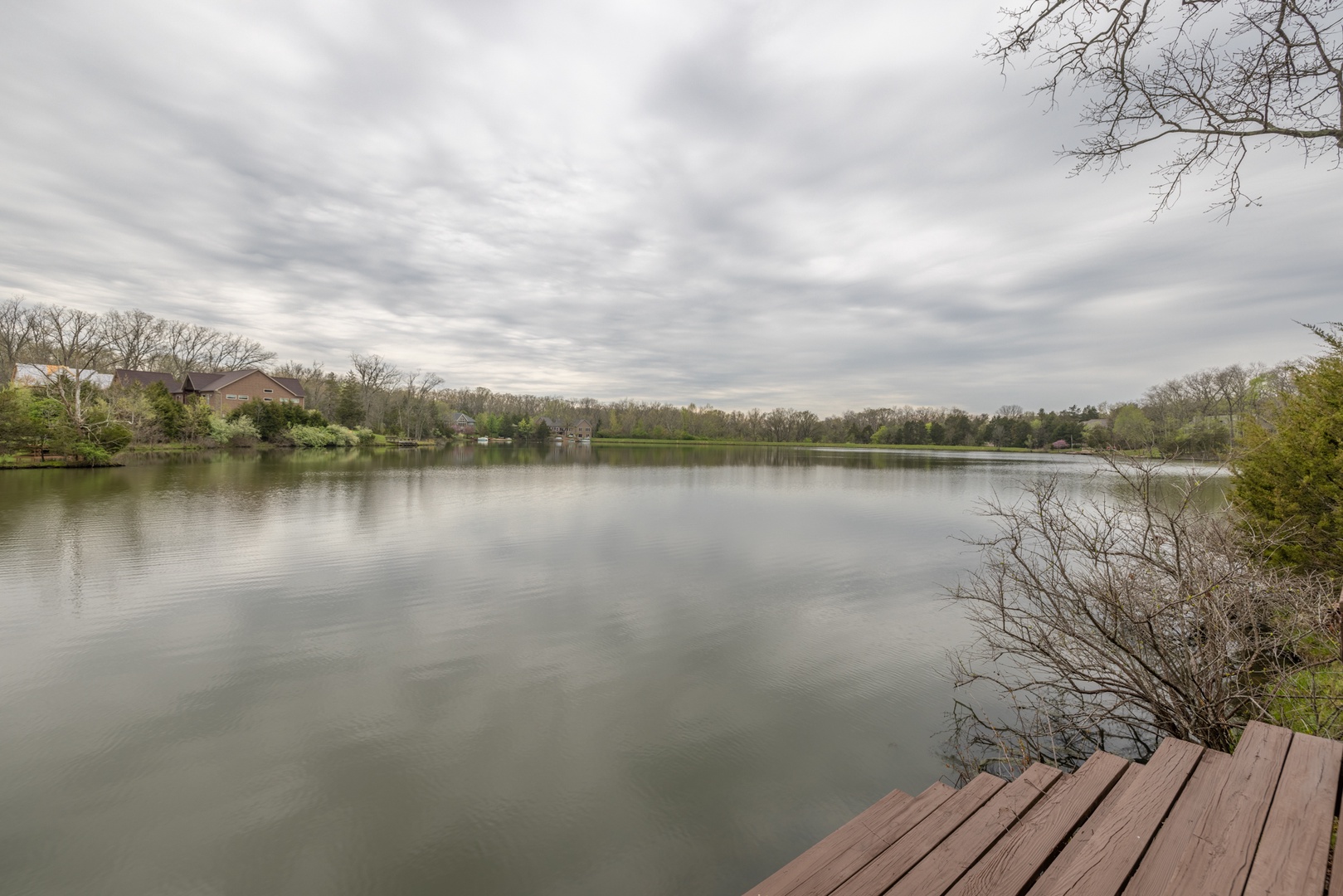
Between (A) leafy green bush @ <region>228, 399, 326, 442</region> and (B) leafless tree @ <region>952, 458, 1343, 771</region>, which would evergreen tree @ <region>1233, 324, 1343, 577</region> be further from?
(A) leafy green bush @ <region>228, 399, 326, 442</region>

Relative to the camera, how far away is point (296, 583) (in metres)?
8.89

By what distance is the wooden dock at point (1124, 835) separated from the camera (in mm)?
1912

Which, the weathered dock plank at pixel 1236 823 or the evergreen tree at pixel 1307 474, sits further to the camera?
the evergreen tree at pixel 1307 474

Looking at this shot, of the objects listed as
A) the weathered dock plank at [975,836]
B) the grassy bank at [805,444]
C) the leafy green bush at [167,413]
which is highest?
the leafy green bush at [167,413]

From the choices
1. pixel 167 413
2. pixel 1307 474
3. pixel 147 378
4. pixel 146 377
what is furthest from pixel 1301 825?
pixel 146 377

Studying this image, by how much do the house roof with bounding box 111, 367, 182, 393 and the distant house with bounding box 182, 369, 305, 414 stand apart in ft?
2.33

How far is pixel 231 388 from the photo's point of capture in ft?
169

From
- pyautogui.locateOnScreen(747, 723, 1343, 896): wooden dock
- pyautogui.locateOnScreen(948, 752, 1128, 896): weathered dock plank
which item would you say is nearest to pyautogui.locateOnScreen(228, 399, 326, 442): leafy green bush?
pyautogui.locateOnScreen(747, 723, 1343, 896): wooden dock

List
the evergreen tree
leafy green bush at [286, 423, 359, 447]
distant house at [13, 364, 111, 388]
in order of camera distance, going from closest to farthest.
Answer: the evergreen tree < distant house at [13, 364, 111, 388] < leafy green bush at [286, 423, 359, 447]

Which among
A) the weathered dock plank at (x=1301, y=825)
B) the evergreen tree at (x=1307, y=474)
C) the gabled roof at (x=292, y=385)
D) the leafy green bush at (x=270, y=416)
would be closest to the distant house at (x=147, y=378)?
the leafy green bush at (x=270, y=416)

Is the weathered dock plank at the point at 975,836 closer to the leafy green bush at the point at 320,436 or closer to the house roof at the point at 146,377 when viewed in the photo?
the leafy green bush at the point at 320,436

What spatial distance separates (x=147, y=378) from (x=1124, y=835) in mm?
65724

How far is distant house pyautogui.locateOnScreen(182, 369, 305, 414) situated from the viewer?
51156mm

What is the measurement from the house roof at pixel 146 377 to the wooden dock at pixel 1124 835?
59012 mm
